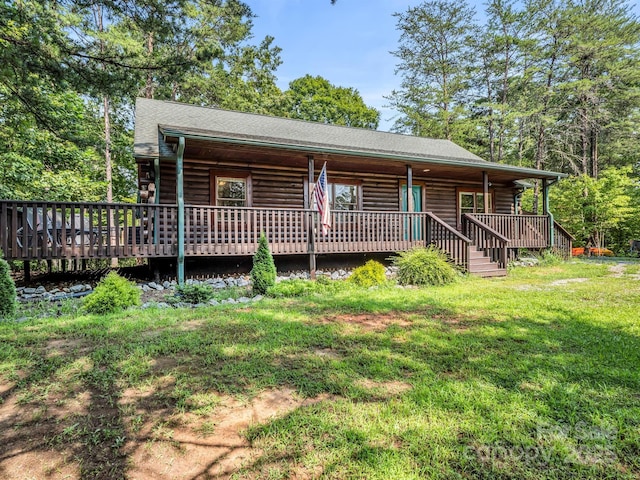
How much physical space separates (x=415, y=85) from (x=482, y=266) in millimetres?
17110

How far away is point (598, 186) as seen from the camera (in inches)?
618

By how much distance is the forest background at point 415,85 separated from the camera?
598 cm

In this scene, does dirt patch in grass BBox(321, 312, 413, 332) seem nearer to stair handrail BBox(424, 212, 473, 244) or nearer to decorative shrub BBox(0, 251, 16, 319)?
decorative shrub BBox(0, 251, 16, 319)

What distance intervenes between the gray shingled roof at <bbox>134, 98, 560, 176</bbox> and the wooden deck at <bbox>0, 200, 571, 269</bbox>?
1604mm

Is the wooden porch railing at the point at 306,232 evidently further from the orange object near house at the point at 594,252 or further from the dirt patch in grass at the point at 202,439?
the orange object near house at the point at 594,252

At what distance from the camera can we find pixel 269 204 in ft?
33.9

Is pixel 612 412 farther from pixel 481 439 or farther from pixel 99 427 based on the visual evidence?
pixel 99 427

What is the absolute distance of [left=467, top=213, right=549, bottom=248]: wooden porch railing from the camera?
1119cm

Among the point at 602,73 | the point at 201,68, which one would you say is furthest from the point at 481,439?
the point at 602,73

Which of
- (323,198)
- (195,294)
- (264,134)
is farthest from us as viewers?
(264,134)

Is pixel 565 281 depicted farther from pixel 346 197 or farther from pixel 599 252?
pixel 599 252

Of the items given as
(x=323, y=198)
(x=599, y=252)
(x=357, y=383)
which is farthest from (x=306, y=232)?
(x=599, y=252)

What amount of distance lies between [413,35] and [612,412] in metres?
24.1

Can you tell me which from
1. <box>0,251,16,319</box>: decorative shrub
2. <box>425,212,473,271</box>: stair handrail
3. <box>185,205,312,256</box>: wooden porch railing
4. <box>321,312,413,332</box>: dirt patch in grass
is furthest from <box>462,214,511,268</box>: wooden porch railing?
<box>0,251,16,319</box>: decorative shrub
